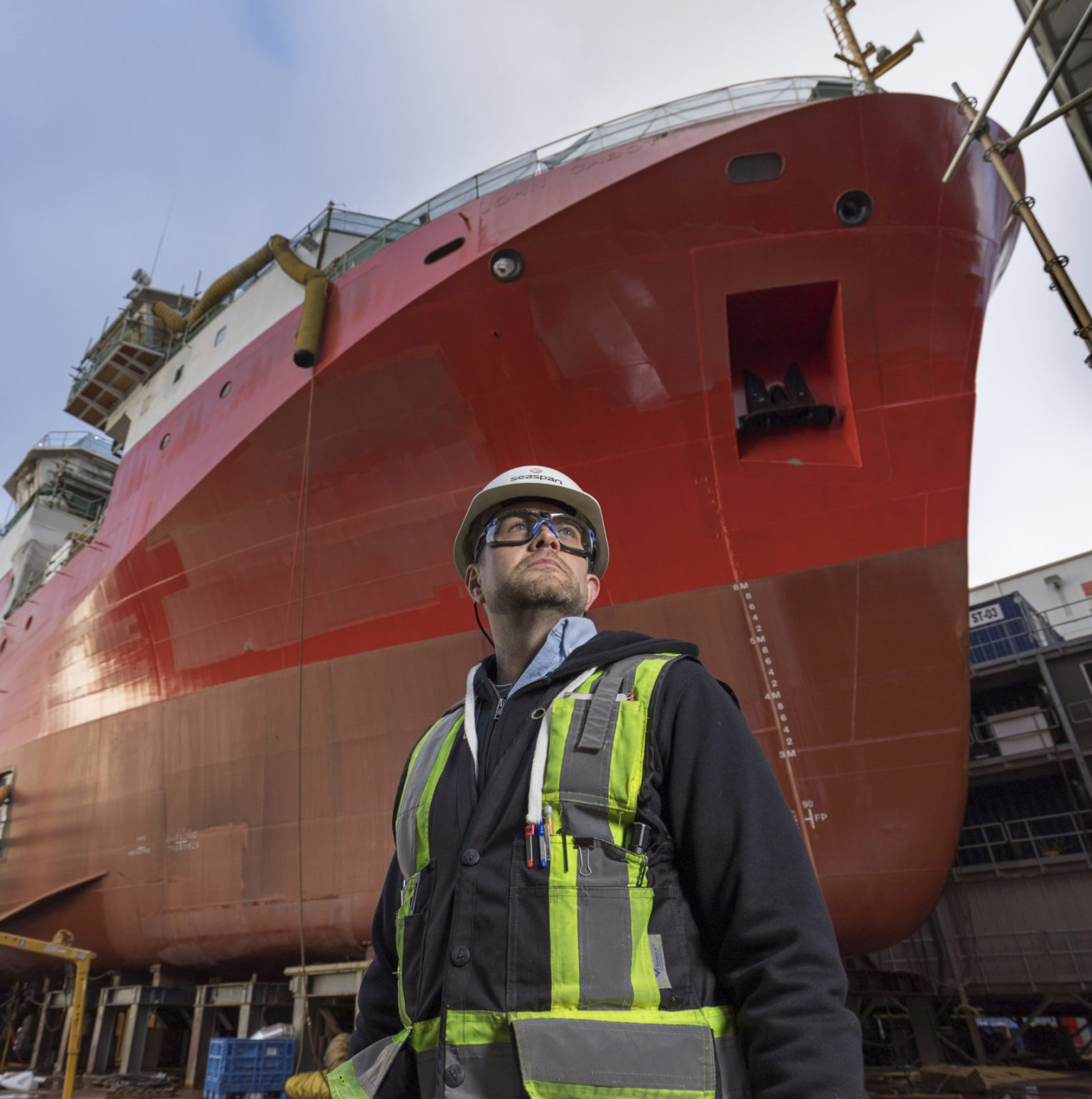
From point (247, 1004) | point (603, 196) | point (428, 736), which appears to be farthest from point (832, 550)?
point (247, 1004)

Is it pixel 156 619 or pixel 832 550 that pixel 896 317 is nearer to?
pixel 832 550

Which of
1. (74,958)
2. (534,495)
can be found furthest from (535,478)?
(74,958)

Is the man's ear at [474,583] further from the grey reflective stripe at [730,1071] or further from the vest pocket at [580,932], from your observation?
the grey reflective stripe at [730,1071]

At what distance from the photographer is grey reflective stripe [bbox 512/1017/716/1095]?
1.07 metres

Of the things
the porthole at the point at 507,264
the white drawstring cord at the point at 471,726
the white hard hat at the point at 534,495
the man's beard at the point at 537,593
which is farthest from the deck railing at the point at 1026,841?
the white drawstring cord at the point at 471,726

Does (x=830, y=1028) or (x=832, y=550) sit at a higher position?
(x=832, y=550)

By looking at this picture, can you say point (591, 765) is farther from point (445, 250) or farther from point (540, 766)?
point (445, 250)

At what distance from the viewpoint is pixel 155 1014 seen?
1055cm

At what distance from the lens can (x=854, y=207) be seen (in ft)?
19.8

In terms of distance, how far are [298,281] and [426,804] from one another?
740cm

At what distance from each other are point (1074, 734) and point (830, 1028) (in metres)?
14.5

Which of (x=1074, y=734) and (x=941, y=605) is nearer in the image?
(x=941, y=605)

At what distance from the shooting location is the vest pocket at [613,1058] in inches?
42.0

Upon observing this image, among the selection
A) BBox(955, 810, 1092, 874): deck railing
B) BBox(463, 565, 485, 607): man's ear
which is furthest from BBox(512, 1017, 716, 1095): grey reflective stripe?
BBox(955, 810, 1092, 874): deck railing
